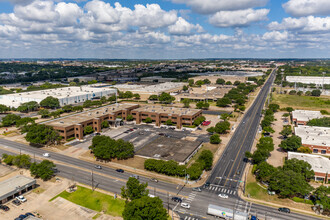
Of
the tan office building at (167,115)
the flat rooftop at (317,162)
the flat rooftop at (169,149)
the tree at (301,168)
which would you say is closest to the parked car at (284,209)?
the tree at (301,168)

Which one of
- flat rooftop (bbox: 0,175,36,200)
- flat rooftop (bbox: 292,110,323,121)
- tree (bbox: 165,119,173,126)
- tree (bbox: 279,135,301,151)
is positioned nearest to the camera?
flat rooftop (bbox: 0,175,36,200)

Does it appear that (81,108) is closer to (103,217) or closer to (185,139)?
(185,139)

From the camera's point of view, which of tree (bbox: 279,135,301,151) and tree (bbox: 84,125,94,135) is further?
tree (bbox: 84,125,94,135)

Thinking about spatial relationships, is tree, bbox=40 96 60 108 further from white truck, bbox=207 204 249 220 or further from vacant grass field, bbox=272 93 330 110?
vacant grass field, bbox=272 93 330 110

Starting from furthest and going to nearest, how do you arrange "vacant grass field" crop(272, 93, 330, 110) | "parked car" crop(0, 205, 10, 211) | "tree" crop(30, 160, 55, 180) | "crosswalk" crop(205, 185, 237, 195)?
"vacant grass field" crop(272, 93, 330, 110)
"tree" crop(30, 160, 55, 180)
"crosswalk" crop(205, 185, 237, 195)
"parked car" crop(0, 205, 10, 211)

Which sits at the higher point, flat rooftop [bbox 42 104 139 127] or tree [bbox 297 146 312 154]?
flat rooftop [bbox 42 104 139 127]

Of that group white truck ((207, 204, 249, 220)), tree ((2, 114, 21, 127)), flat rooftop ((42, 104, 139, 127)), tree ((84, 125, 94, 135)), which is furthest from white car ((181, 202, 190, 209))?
tree ((2, 114, 21, 127))

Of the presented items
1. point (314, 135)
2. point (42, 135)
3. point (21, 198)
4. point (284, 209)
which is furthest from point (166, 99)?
point (284, 209)
